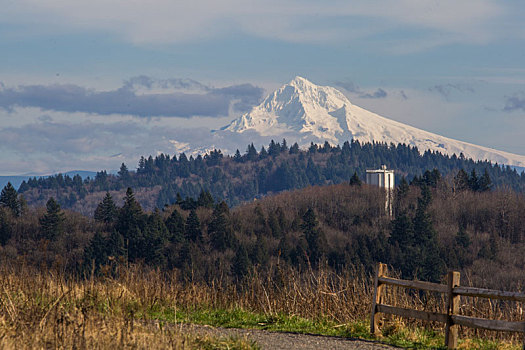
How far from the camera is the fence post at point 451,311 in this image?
35.8ft

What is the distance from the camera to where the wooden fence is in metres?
10.2

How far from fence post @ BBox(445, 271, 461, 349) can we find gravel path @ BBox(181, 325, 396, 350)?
0.92 m

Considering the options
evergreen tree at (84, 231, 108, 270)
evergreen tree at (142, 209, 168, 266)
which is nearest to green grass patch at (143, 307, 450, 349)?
evergreen tree at (84, 231, 108, 270)

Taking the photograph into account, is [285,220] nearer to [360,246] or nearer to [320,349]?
[360,246]

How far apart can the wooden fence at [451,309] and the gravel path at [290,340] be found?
74 cm

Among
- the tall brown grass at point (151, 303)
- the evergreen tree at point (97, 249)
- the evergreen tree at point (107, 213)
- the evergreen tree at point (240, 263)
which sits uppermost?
the tall brown grass at point (151, 303)

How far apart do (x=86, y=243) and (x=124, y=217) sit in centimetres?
758

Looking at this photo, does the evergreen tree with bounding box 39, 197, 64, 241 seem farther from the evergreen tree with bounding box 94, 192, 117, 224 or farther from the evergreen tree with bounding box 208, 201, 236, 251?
the evergreen tree with bounding box 208, 201, 236, 251

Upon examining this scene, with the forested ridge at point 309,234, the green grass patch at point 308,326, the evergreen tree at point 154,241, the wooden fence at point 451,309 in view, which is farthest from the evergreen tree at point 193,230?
the wooden fence at point 451,309

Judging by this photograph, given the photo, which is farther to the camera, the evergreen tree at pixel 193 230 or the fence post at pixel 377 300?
the evergreen tree at pixel 193 230

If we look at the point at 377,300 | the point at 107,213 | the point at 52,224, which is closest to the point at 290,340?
the point at 377,300

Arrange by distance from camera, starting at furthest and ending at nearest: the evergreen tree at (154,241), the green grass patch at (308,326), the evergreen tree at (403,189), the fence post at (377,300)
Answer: the evergreen tree at (403,189), the evergreen tree at (154,241), the fence post at (377,300), the green grass patch at (308,326)

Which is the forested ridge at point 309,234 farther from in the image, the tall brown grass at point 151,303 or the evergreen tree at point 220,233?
the tall brown grass at point 151,303

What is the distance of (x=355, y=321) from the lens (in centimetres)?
1326
